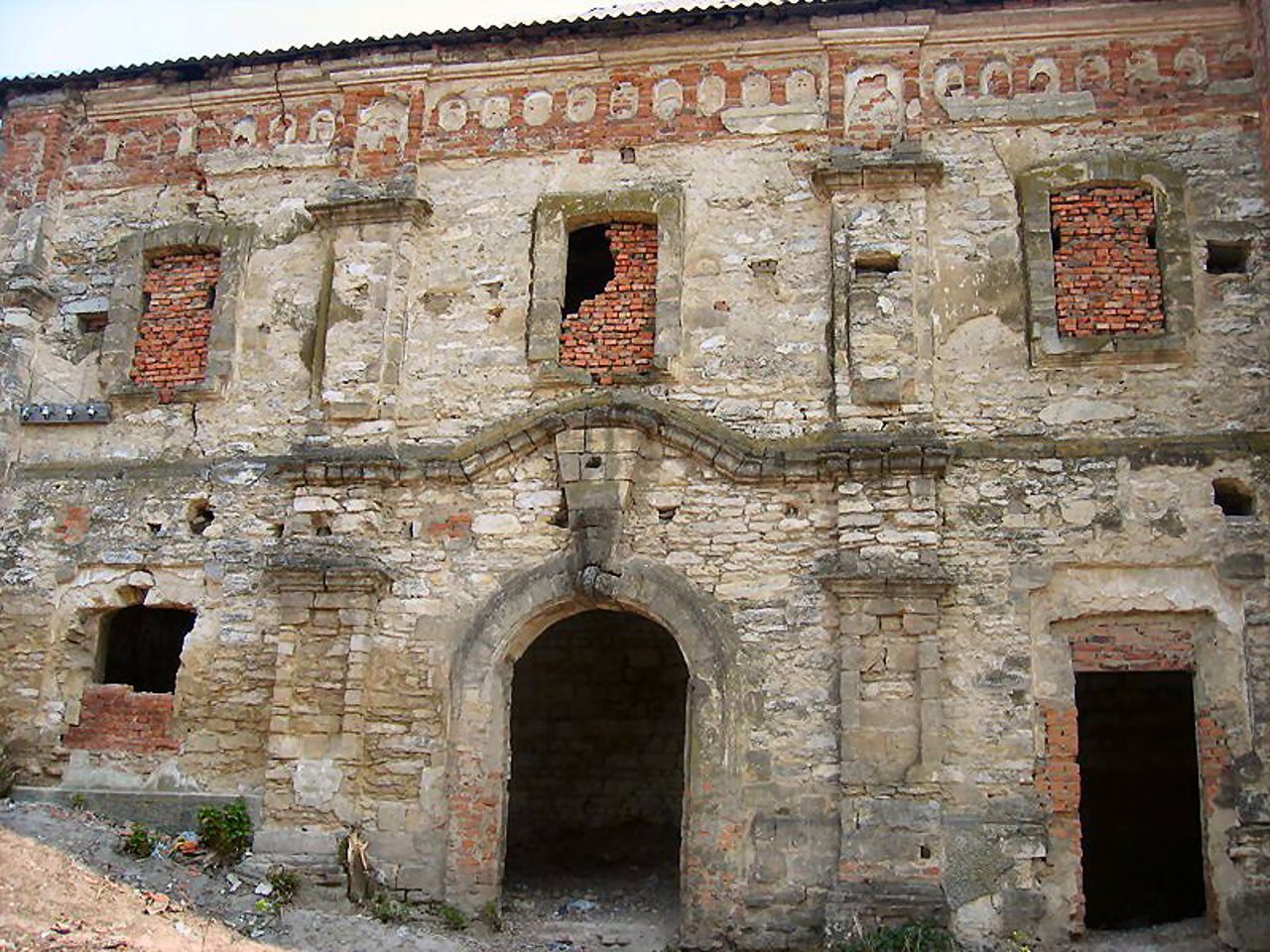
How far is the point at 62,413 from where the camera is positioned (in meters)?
12.1

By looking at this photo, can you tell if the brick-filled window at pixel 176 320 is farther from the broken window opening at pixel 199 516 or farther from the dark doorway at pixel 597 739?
the dark doorway at pixel 597 739

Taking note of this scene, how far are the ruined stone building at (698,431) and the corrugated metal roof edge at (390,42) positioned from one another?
55 mm

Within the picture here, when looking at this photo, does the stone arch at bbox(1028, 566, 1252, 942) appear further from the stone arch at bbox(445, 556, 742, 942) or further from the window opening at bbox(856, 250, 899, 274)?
the window opening at bbox(856, 250, 899, 274)

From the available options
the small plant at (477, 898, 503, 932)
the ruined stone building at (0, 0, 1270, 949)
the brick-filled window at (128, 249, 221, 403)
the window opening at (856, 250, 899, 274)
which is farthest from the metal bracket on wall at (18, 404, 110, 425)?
the window opening at (856, 250, 899, 274)

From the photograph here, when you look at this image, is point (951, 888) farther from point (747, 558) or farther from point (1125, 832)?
point (1125, 832)

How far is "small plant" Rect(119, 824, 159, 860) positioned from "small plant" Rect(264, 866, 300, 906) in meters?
1.03

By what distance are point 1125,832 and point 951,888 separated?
4.64m

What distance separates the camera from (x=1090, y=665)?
9977 millimetres

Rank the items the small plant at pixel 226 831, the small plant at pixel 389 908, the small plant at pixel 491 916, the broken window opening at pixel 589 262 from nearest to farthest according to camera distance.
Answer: the small plant at pixel 389 908
the small plant at pixel 491 916
the small plant at pixel 226 831
the broken window opening at pixel 589 262

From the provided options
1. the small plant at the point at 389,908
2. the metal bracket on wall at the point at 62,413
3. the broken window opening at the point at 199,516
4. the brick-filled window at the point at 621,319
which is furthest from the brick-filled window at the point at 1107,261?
the metal bracket on wall at the point at 62,413

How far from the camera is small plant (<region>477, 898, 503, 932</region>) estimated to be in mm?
10109

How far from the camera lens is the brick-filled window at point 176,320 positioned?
12.1 m

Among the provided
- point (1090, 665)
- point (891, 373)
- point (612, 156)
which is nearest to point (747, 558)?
point (891, 373)

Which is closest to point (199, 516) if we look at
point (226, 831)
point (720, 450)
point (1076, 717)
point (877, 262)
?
point (226, 831)
